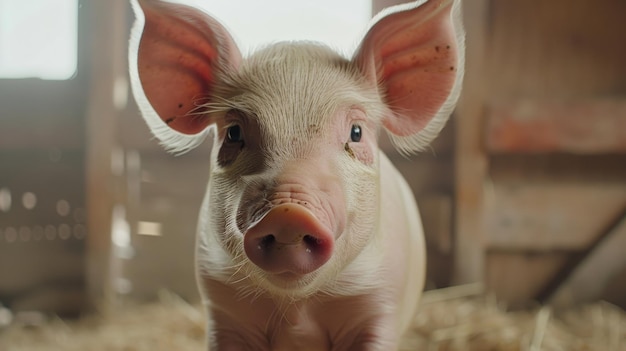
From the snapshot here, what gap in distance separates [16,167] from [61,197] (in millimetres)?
215

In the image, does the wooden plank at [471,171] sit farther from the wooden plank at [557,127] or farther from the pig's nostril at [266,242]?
the pig's nostril at [266,242]

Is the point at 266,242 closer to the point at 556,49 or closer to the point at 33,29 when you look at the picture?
the point at 33,29

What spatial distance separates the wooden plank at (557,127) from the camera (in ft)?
8.07

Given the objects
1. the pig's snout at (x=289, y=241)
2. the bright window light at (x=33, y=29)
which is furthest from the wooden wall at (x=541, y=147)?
the pig's snout at (x=289, y=241)

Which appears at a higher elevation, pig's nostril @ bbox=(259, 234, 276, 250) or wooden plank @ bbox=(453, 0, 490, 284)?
pig's nostril @ bbox=(259, 234, 276, 250)

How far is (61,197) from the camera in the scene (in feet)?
8.71

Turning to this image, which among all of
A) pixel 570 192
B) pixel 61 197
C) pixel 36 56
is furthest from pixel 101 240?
pixel 570 192

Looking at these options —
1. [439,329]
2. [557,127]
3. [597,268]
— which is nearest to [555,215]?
[597,268]

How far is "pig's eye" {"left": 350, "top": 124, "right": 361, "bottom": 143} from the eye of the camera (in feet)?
3.63

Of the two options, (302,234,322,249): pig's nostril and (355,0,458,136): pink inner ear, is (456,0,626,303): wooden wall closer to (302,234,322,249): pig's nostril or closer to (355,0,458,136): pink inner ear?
(355,0,458,136): pink inner ear

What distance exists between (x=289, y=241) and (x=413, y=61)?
1.81 feet

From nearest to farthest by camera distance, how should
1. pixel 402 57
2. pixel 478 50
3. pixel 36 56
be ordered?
pixel 402 57, pixel 36 56, pixel 478 50

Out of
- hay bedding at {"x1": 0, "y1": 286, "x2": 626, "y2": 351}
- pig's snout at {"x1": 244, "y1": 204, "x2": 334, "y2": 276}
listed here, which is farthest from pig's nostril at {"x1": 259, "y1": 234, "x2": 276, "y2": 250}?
hay bedding at {"x1": 0, "y1": 286, "x2": 626, "y2": 351}

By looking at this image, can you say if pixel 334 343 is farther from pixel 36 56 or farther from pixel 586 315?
pixel 586 315
